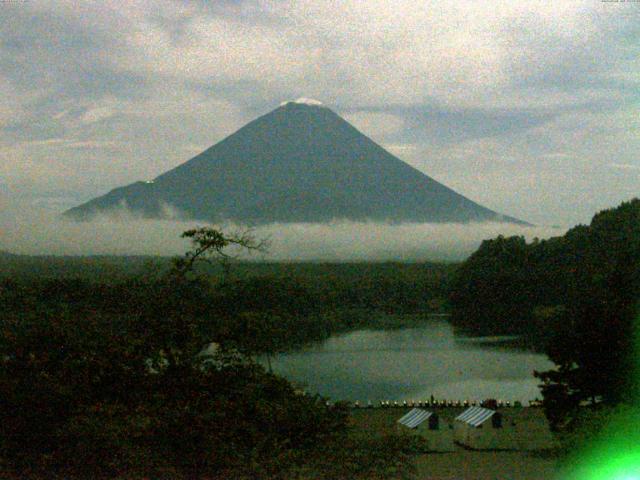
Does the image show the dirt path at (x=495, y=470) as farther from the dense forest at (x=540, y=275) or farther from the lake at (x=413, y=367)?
the lake at (x=413, y=367)

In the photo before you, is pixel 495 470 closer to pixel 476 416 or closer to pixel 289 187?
pixel 476 416

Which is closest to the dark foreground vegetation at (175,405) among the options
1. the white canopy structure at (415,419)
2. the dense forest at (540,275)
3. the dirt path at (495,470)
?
the dirt path at (495,470)

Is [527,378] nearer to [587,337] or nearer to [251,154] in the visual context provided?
[587,337]

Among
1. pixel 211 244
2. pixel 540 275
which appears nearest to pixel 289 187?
pixel 540 275

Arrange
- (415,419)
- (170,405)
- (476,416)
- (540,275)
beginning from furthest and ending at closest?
(540,275)
(476,416)
(415,419)
(170,405)

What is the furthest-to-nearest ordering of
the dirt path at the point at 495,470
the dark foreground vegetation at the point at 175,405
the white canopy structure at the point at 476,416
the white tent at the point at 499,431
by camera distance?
the white canopy structure at the point at 476,416 < the white tent at the point at 499,431 < the dirt path at the point at 495,470 < the dark foreground vegetation at the point at 175,405

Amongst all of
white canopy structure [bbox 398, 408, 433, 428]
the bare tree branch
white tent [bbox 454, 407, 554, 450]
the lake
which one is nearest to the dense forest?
the lake
